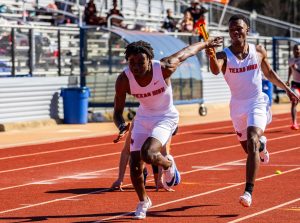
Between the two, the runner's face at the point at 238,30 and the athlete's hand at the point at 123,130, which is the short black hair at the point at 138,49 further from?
the runner's face at the point at 238,30

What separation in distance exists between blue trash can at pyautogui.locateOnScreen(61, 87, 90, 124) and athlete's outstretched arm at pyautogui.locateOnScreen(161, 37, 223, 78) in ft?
53.3

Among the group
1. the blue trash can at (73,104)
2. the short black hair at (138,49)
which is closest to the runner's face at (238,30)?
the short black hair at (138,49)

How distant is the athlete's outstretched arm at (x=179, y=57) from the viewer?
10984 mm

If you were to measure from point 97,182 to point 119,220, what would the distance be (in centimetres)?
388

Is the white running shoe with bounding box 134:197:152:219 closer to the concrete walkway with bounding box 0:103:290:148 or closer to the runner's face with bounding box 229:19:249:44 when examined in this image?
the runner's face with bounding box 229:19:249:44

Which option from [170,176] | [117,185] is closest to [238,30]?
[170,176]

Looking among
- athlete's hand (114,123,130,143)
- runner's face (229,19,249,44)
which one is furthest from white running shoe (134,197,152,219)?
runner's face (229,19,249,44)

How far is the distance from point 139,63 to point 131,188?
3240mm

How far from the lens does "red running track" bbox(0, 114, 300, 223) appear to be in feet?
35.7

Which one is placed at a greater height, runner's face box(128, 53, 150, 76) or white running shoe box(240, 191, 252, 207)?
runner's face box(128, 53, 150, 76)

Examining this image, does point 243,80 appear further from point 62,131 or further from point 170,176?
point 62,131

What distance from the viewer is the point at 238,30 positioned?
1190 centimetres

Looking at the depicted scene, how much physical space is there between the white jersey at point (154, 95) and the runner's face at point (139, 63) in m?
0.21

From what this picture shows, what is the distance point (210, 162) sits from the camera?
55.6ft
